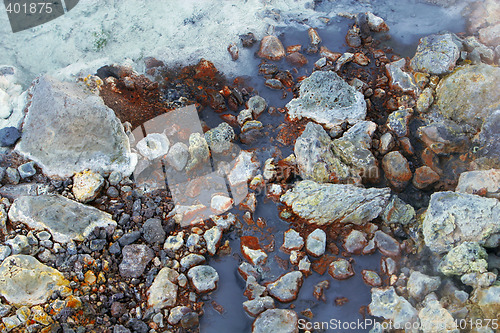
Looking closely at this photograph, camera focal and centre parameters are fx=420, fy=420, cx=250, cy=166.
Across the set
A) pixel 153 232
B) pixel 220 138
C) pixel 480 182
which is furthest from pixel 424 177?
pixel 153 232

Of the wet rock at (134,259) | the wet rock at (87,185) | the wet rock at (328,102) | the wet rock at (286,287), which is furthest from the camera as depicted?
the wet rock at (328,102)

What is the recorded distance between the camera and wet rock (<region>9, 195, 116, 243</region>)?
11.5 ft

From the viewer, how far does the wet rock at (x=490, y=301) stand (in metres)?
2.95

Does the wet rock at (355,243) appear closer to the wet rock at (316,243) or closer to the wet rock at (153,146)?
the wet rock at (316,243)

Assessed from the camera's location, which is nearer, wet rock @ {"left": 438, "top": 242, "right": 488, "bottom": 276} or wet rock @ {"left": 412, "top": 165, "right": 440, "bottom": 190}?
wet rock @ {"left": 438, "top": 242, "right": 488, "bottom": 276}

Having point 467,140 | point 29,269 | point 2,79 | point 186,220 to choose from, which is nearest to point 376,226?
point 467,140

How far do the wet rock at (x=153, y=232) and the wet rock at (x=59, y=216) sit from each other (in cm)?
28

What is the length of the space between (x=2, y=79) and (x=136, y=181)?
1.93m

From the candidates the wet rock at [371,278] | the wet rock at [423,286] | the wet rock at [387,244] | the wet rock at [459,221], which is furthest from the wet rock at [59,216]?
the wet rock at [459,221]

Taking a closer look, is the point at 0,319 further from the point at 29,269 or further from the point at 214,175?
the point at 214,175

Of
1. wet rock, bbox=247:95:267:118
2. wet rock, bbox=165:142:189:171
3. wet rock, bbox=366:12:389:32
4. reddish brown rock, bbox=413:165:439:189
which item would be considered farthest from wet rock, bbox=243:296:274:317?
wet rock, bbox=366:12:389:32

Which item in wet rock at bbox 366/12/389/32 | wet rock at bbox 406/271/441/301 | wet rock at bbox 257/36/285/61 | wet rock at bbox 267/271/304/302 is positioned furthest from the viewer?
wet rock at bbox 366/12/389/32

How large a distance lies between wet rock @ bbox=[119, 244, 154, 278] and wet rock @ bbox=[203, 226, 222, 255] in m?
0.48

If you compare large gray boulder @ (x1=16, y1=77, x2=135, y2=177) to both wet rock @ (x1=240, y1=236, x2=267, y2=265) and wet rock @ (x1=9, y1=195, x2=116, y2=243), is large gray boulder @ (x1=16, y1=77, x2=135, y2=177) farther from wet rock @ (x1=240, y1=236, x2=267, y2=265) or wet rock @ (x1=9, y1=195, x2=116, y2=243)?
wet rock @ (x1=240, y1=236, x2=267, y2=265)
